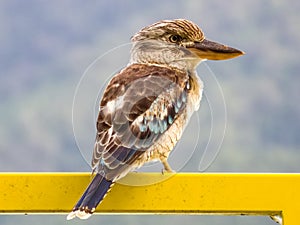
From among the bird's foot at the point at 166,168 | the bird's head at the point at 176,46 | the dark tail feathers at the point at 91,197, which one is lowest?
the dark tail feathers at the point at 91,197

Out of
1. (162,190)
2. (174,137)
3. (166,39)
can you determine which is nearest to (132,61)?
(166,39)

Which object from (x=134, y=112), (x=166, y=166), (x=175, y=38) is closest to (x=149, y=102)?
(x=134, y=112)

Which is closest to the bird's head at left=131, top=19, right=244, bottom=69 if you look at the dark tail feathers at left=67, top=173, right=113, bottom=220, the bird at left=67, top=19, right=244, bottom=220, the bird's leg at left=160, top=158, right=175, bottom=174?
the bird at left=67, top=19, right=244, bottom=220

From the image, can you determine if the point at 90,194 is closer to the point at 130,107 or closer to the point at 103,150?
the point at 103,150

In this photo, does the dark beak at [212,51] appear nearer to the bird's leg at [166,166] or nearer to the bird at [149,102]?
the bird at [149,102]

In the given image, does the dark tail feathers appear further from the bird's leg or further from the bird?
the bird's leg

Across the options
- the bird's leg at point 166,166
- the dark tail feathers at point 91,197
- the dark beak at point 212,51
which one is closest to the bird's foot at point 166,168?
the bird's leg at point 166,166

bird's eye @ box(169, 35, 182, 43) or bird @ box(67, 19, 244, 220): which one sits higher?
bird's eye @ box(169, 35, 182, 43)
